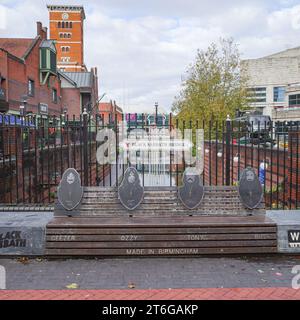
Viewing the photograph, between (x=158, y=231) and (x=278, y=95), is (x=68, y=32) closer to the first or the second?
(x=278, y=95)

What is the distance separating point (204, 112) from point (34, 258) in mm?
20907

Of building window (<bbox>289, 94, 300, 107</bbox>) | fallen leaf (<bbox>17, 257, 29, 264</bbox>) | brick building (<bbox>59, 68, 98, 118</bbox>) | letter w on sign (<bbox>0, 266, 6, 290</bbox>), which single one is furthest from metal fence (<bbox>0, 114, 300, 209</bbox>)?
building window (<bbox>289, 94, 300, 107</bbox>)

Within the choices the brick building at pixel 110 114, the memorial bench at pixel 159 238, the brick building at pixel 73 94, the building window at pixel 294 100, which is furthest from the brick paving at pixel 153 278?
the building window at pixel 294 100

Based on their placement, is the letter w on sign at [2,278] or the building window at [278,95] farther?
the building window at [278,95]

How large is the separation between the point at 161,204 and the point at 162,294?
2107 mm

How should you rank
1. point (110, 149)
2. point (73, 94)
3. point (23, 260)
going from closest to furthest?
point (23, 260) < point (110, 149) < point (73, 94)

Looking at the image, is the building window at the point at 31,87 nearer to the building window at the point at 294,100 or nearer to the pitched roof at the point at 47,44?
the pitched roof at the point at 47,44

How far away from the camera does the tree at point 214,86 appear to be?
25672 mm

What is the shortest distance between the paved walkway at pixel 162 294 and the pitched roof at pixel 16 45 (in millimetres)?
31975

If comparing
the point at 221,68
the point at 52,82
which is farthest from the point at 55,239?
the point at 52,82

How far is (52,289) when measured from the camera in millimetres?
4559

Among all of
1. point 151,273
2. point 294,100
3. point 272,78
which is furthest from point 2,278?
point 272,78

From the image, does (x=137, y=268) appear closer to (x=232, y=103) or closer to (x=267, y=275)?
(x=267, y=275)

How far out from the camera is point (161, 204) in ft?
20.7
